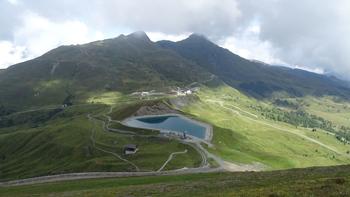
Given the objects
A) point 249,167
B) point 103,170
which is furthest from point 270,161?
point 103,170

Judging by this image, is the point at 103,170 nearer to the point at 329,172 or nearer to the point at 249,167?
the point at 249,167

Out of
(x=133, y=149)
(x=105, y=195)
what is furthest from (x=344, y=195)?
(x=133, y=149)

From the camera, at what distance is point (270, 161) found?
7830 inches

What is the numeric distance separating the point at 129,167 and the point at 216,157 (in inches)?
1445

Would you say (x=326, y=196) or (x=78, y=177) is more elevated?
(x=326, y=196)

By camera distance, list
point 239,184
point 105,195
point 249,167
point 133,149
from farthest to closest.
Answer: point 133,149 < point 249,167 < point 105,195 < point 239,184

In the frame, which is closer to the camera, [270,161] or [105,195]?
[105,195]

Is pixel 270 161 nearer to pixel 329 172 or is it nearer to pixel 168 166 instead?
pixel 168 166

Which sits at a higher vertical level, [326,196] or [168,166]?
[326,196]

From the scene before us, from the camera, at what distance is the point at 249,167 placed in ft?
571

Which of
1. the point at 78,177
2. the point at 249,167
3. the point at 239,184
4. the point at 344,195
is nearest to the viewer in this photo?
the point at 344,195

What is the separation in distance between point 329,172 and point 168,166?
93.2 metres

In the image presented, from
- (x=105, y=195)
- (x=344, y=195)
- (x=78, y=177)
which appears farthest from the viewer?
(x=78, y=177)

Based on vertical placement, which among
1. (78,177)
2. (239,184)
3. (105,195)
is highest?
(239,184)
